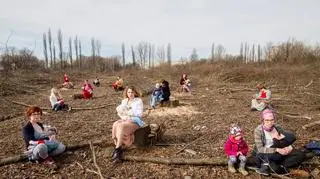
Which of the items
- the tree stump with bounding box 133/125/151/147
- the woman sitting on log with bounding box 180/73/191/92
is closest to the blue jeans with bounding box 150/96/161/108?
the tree stump with bounding box 133/125/151/147

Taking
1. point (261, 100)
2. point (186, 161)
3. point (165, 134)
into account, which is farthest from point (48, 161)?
point (261, 100)

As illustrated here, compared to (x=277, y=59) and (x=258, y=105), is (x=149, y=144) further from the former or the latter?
(x=277, y=59)

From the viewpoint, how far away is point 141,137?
769 cm

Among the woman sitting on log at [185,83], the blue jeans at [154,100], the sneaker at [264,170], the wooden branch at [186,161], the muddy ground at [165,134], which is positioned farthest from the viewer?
the woman sitting on log at [185,83]

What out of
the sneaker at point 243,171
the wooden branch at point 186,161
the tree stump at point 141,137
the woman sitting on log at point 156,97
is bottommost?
the sneaker at point 243,171

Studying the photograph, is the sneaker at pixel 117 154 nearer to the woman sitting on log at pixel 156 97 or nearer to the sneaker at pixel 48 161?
the sneaker at pixel 48 161

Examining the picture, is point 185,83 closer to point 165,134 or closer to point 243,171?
point 165,134

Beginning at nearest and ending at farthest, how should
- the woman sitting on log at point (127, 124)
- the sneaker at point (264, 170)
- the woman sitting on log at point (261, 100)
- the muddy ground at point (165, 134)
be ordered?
the sneaker at point (264, 170) < the muddy ground at point (165, 134) < the woman sitting on log at point (127, 124) < the woman sitting on log at point (261, 100)

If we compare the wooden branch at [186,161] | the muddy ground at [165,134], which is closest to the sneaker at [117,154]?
the muddy ground at [165,134]

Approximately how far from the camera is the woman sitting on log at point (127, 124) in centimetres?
724

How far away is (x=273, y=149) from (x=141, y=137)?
2.73 meters

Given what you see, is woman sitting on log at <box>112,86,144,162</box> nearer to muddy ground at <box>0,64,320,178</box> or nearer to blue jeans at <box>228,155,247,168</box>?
muddy ground at <box>0,64,320,178</box>

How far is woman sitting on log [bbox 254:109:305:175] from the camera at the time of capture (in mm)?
6367

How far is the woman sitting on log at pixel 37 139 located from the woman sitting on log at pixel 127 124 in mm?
1241
